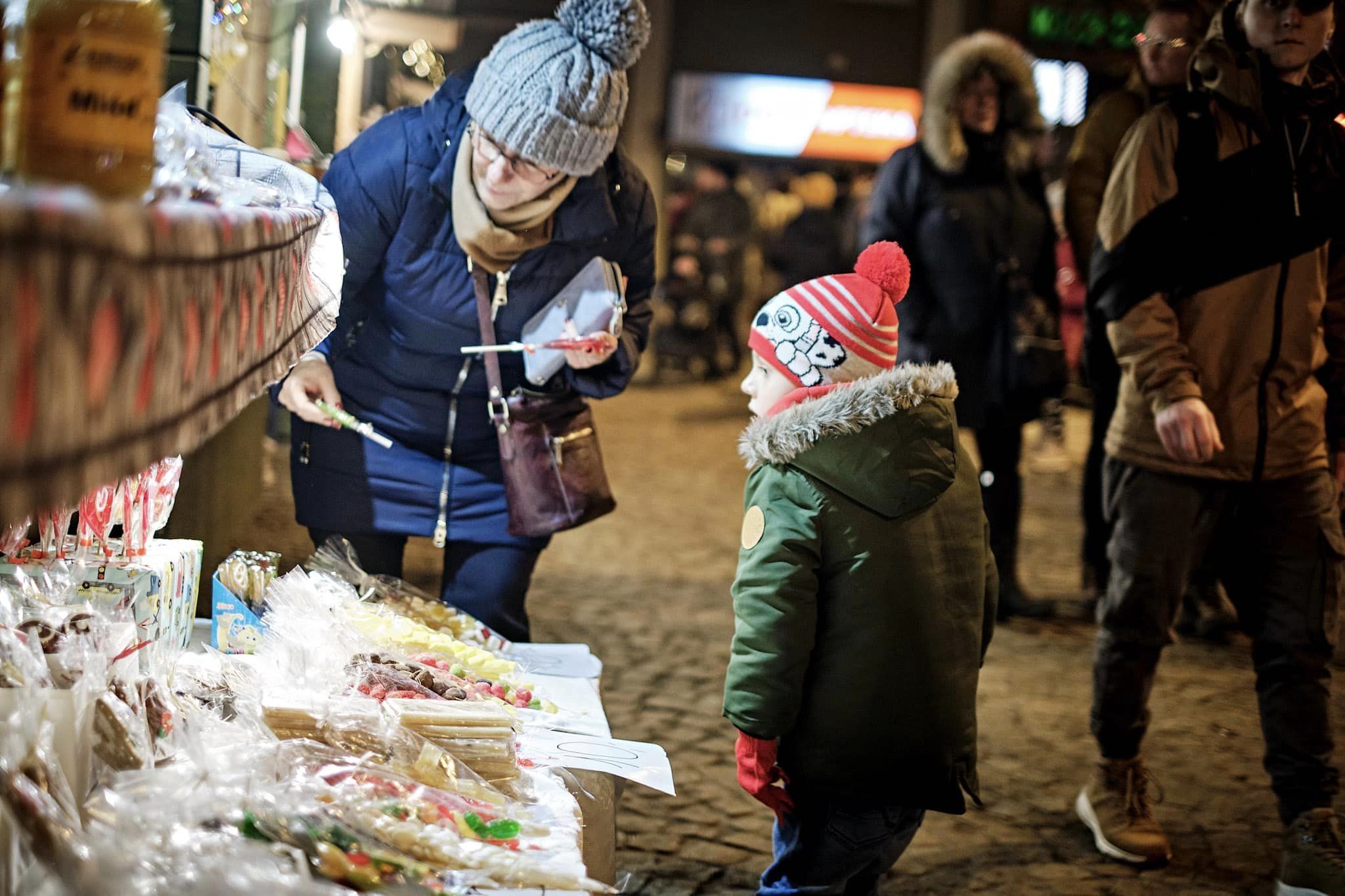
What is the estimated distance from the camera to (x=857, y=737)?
2373mm

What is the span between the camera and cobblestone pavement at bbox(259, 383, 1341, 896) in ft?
10.5

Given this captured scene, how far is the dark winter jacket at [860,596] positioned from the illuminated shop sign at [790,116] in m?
10.7

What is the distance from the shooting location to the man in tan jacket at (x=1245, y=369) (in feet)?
10.2

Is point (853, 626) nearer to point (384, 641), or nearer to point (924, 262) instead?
point (384, 641)

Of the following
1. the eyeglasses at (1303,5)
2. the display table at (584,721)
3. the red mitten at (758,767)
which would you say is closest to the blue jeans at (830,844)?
the red mitten at (758,767)

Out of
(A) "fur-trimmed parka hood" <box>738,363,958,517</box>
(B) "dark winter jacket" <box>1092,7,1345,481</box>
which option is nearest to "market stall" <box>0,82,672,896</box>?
(A) "fur-trimmed parka hood" <box>738,363,958,517</box>

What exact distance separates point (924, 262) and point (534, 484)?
2.63 m

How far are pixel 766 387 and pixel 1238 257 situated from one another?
4.72 ft

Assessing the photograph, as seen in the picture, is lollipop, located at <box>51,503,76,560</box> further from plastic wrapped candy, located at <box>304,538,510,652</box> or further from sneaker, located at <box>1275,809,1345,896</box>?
sneaker, located at <box>1275,809,1345,896</box>

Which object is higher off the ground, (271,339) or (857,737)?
(271,339)

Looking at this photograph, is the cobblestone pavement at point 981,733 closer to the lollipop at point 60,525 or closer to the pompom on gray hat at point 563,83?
the lollipop at point 60,525

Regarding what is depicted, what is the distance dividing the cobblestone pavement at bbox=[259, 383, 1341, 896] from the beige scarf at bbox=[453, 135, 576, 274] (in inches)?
29.8

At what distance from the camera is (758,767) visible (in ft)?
7.68

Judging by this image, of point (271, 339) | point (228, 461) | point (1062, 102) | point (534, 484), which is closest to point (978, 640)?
point (534, 484)
